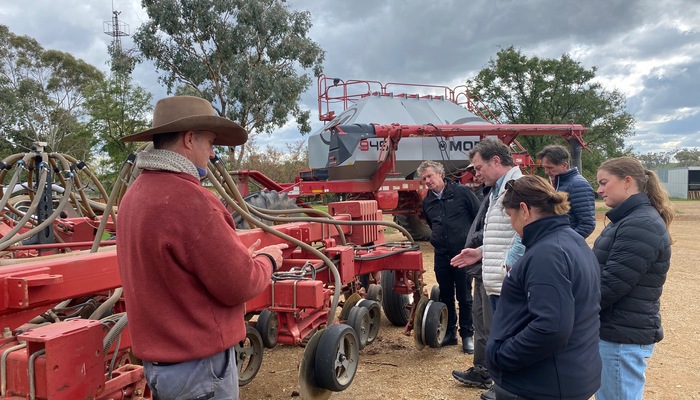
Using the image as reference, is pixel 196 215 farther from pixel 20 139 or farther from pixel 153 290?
pixel 20 139

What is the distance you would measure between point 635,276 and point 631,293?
0.11 meters

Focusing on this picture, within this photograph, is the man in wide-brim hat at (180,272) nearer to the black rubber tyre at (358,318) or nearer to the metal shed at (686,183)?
the black rubber tyre at (358,318)

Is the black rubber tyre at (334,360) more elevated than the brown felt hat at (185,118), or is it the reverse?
the brown felt hat at (185,118)

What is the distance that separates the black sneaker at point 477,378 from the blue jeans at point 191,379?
2.45 metres

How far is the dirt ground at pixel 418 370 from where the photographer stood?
12.3ft

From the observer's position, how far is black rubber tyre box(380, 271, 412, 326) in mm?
5133

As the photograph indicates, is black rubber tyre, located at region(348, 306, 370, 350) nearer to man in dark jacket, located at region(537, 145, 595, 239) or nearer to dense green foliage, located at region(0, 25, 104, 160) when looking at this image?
man in dark jacket, located at region(537, 145, 595, 239)

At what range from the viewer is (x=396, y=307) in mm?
5215

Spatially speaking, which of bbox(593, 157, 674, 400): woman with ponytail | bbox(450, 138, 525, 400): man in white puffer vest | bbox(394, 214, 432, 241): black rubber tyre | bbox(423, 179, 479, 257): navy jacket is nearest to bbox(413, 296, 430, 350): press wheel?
bbox(423, 179, 479, 257): navy jacket

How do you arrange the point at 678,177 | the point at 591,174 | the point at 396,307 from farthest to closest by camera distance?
the point at 678,177, the point at 591,174, the point at 396,307

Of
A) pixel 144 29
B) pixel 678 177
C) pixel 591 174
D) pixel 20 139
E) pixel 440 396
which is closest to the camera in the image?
pixel 440 396

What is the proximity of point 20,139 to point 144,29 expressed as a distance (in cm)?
1109

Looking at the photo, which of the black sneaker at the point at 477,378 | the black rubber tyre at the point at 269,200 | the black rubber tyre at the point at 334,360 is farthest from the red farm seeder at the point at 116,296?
the black rubber tyre at the point at 269,200

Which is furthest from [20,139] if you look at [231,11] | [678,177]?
Result: [678,177]
